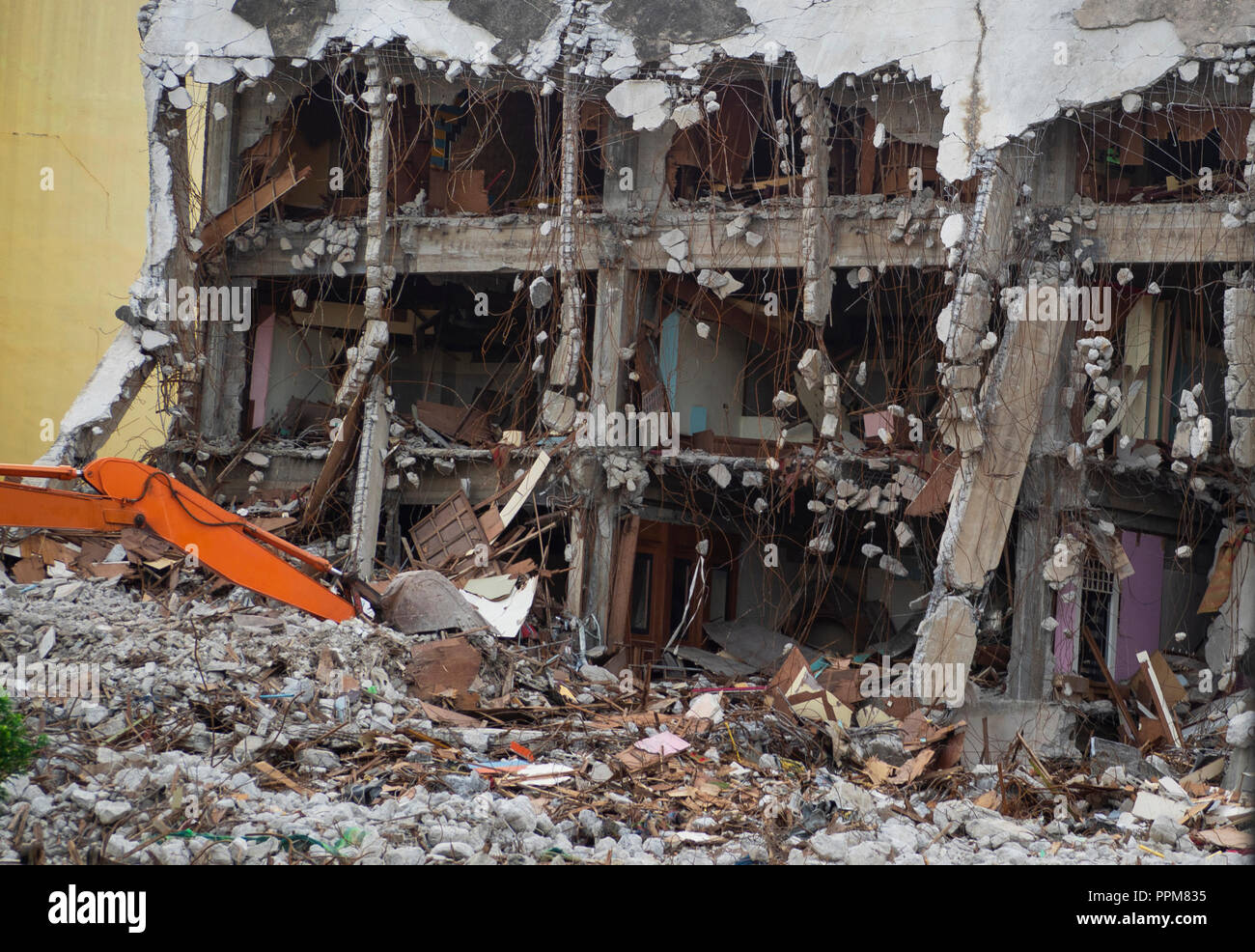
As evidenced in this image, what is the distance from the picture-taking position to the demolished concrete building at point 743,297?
11969 mm

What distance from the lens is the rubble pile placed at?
6461 millimetres

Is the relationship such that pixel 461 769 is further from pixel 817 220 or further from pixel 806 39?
pixel 806 39

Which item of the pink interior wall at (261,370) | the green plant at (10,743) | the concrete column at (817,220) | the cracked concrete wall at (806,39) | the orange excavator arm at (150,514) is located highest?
the cracked concrete wall at (806,39)

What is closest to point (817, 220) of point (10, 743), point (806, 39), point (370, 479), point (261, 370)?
point (806, 39)

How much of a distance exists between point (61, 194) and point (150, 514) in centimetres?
1277

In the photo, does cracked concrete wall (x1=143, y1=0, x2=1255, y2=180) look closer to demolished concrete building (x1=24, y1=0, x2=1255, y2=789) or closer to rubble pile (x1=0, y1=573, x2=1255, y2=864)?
demolished concrete building (x1=24, y1=0, x2=1255, y2=789)

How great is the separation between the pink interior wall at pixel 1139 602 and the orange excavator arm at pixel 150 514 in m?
9.03

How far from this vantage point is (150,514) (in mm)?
8547

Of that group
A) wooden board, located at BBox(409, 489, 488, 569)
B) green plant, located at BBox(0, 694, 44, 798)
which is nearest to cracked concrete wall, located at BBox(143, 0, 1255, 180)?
wooden board, located at BBox(409, 489, 488, 569)

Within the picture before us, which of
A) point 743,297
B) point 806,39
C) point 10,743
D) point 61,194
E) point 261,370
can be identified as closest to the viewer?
point 10,743

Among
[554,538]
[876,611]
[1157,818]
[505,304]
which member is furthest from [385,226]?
[1157,818]

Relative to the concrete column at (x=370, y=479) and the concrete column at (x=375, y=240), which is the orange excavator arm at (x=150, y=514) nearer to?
the concrete column at (x=370, y=479)

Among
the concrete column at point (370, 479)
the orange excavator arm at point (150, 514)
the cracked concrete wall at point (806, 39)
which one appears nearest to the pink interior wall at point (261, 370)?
the concrete column at point (370, 479)

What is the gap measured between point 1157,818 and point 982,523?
392 centimetres
